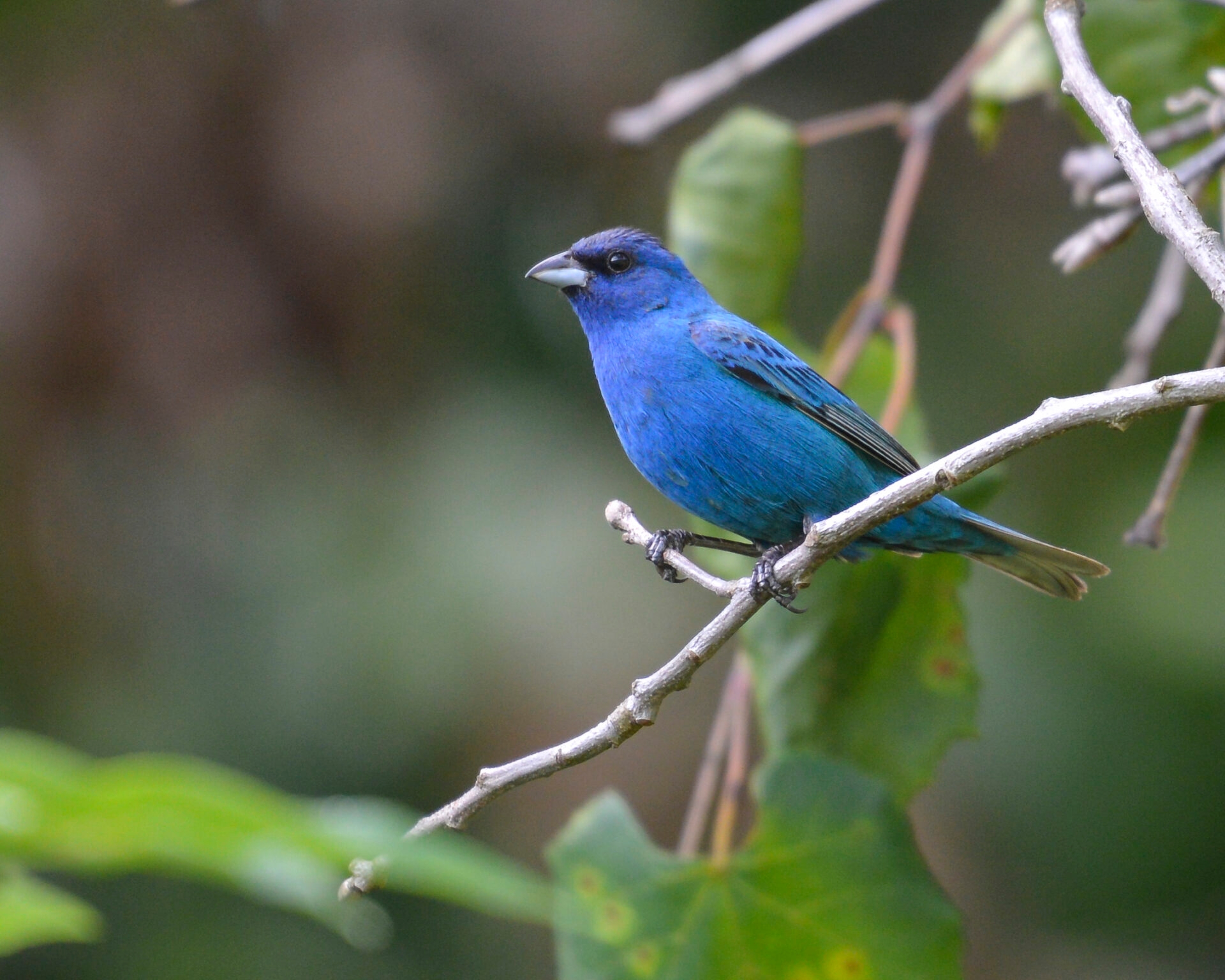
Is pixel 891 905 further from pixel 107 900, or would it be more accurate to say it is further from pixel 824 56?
pixel 824 56

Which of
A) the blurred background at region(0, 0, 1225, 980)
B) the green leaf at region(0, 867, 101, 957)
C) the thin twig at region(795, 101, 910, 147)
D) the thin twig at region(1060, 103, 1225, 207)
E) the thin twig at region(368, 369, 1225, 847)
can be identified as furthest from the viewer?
the blurred background at region(0, 0, 1225, 980)

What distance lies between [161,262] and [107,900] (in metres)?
2.64

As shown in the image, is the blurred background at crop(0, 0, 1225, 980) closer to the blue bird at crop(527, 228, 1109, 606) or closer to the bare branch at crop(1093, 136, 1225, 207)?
the blue bird at crop(527, 228, 1109, 606)

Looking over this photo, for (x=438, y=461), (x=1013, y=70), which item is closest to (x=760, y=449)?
(x=1013, y=70)

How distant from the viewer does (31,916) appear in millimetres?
1327

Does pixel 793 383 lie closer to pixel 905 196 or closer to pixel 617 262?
pixel 905 196

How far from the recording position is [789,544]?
3.17m

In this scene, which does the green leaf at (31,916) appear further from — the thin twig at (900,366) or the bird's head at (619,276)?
the bird's head at (619,276)

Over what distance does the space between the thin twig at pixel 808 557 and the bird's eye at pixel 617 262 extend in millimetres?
1585

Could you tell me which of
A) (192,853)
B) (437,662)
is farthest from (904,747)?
(437,662)

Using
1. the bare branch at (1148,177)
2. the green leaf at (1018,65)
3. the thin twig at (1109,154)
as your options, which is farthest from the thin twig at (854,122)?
the bare branch at (1148,177)

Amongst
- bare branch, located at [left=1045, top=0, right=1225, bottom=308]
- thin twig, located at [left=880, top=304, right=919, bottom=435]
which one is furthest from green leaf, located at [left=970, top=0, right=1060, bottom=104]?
bare branch, located at [left=1045, top=0, right=1225, bottom=308]

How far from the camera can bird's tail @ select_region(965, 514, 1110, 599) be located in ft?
10.4

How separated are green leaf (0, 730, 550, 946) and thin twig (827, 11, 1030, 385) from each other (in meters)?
2.52
